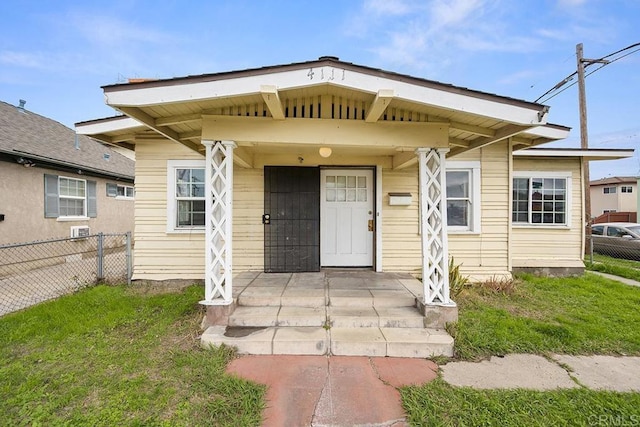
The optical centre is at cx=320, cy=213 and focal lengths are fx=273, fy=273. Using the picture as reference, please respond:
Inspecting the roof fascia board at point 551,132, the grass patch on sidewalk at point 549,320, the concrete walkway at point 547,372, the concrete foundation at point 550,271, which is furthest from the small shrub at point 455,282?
the roof fascia board at point 551,132

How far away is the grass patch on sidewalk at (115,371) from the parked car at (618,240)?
11368mm

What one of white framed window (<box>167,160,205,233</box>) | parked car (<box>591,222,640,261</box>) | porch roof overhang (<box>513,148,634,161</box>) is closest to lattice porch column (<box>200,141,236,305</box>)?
white framed window (<box>167,160,205,233</box>)

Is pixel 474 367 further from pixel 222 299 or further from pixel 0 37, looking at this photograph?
pixel 0 37

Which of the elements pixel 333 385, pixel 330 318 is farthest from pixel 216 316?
pixel 333 385

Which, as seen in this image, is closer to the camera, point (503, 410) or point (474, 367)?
point (503, 410)

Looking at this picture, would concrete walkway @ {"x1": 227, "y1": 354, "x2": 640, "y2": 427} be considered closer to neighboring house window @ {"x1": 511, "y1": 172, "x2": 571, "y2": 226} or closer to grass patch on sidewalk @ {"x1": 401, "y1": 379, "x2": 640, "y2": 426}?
grass patch on sidewalk @ {"x1": 401, "y1": 379, "x2": 640, "y2": 426}

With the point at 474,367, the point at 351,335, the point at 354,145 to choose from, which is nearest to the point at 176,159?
the point at 354,145

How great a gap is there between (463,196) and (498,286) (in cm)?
179

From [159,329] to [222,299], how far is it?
88 cm

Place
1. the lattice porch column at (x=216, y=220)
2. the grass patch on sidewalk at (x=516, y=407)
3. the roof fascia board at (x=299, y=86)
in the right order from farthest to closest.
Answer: the lattice porch column at (x=216, y=220) → the roof fascia board at (x=299, y=86) → the grass patch on sidewalk at (x=516, y=407)

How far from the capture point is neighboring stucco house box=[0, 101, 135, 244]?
20.8 feet

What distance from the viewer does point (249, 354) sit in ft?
9.61

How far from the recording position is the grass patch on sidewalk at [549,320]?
3.04 m

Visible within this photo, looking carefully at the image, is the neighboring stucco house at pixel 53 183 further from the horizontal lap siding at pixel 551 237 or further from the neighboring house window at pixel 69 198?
the horizontal lap siding at pixel 551 237
